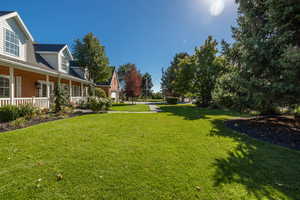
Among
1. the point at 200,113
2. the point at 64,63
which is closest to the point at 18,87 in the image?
the point at 64,63

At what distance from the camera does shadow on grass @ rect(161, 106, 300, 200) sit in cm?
226

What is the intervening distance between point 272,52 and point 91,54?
1816 cm

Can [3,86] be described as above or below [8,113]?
above

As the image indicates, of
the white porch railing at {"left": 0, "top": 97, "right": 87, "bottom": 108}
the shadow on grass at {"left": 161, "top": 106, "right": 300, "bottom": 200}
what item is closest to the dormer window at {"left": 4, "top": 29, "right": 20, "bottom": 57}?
the white porch railing at {"left": 0, "top": 97, "right": 87, "bottom": 108}

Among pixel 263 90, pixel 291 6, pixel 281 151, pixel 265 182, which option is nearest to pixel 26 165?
pixel 265 182

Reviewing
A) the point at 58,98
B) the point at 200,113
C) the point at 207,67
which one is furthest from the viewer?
the point at 207,67

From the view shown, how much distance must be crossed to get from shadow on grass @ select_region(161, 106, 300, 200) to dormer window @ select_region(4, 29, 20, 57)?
13.6 m

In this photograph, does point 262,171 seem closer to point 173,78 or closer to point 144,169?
point 144,169

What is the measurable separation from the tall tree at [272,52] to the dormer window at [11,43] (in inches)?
564

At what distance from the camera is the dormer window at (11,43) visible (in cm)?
878

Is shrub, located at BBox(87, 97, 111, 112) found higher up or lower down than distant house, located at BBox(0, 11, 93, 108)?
lower down

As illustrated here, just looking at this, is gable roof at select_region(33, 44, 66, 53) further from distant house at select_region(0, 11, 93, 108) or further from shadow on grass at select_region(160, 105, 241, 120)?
shadow on grass at select_region(160, 105, 241, 120)

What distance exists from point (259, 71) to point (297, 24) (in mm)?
2022

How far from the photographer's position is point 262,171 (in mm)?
2834
